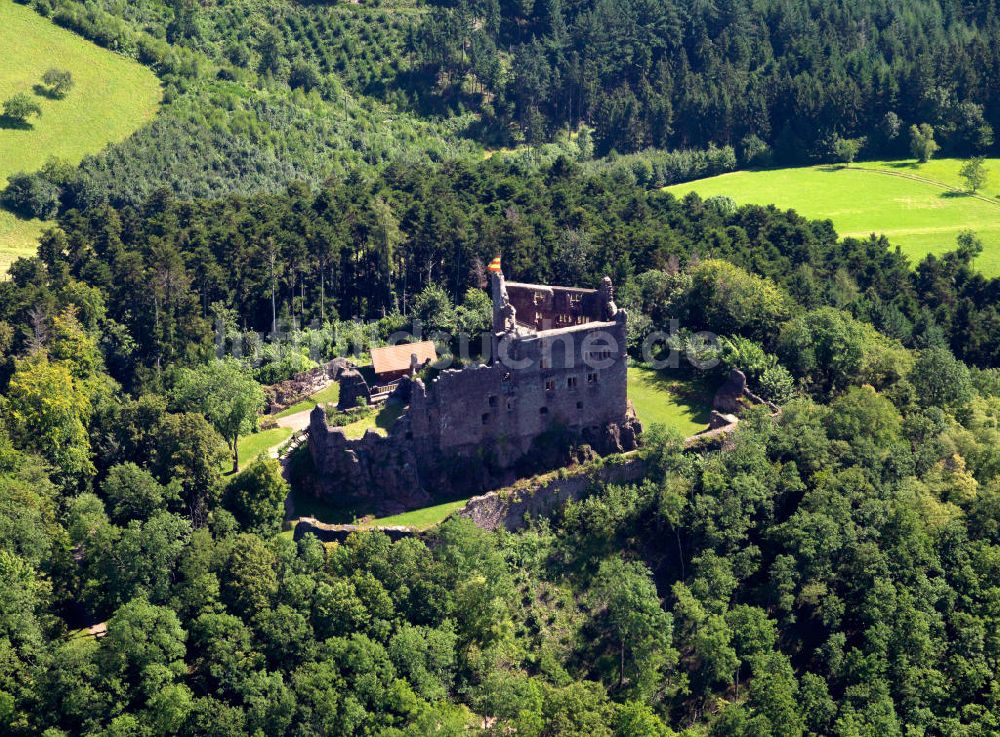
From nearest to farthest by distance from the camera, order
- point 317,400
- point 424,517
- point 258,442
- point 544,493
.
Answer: point 424,517
point 544,493
point 258,442
point 317,400

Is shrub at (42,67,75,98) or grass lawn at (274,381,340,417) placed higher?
shrub at (42,67,75,98)

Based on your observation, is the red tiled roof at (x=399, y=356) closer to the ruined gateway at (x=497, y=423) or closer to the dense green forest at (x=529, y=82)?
the ruined gateway at (x=497, y=423)

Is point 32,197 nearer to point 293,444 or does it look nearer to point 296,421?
point 296,421

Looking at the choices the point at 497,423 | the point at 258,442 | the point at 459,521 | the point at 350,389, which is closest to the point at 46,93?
the point at 258,442

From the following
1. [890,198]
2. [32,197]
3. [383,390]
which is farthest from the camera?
[890,198]

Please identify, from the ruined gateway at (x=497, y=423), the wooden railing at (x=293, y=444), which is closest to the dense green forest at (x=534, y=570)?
the wooden railing at (x=293, y=444)

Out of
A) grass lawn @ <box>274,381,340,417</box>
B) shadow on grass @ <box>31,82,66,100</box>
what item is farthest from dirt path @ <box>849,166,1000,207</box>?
shadow on grass @ <box>31,82,66,100</box>

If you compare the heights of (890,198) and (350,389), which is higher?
(890,198)

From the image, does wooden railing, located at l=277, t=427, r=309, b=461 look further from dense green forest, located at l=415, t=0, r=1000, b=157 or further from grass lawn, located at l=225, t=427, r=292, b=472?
dense green forest, located at l=415, t=0, r=1000, b=157
